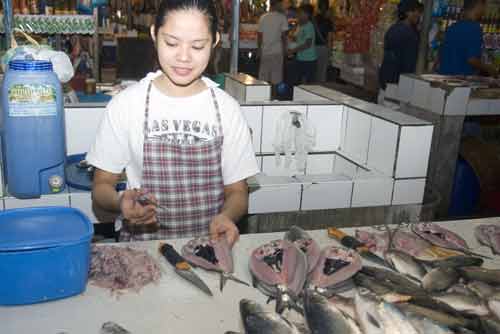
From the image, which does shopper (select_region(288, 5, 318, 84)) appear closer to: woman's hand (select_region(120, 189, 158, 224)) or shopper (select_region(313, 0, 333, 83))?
shopper (select_region(313, 0, 333, 83))

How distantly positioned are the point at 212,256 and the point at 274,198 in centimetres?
130

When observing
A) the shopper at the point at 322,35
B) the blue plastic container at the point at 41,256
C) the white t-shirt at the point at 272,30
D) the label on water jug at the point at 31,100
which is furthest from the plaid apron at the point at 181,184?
the shopper at the point at 322,35

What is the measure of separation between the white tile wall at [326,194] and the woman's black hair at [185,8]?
4.54 feet

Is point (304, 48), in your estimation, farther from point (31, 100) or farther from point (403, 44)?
point (31, 100)

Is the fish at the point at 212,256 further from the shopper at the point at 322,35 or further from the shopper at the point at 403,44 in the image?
the shopper at the point at 322,35

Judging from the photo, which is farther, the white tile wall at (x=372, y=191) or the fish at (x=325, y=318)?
the white tile wall at (x=372, y=191)

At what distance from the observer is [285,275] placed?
1567 mm

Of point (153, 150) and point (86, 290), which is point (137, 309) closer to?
point (86, 290)

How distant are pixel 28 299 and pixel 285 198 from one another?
176cm

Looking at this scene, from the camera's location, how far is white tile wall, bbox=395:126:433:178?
3047 mm

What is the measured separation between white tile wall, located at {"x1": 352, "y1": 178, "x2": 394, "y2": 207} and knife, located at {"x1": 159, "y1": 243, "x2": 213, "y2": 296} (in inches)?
60.5

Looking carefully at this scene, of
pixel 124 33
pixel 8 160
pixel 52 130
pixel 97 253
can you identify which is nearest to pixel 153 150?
pixel 97 253

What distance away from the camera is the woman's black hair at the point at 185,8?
5.82 ft

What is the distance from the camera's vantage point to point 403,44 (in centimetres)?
614
